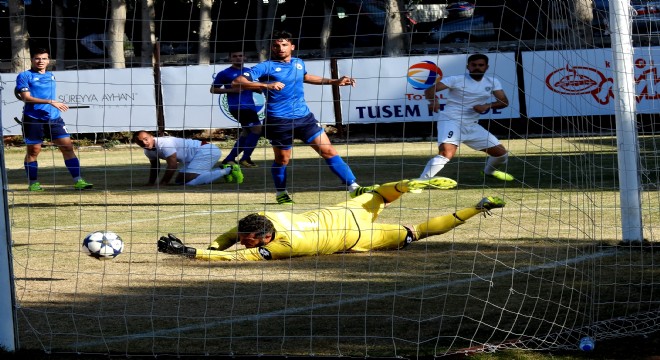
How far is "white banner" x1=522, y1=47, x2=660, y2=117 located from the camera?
8617mm

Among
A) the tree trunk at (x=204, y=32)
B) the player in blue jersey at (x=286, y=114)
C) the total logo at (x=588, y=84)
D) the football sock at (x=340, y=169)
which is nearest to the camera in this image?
the total logo at (x=588, y=84)

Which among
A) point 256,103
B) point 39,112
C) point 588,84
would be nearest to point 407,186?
point 588,84

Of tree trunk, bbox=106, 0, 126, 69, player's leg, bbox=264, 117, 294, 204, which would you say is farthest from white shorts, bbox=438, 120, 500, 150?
tree trunk, bbox=106, 0, 126, 69

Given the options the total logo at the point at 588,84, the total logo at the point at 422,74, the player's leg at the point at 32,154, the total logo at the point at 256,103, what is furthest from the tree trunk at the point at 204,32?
the total logo at the point at 588,84

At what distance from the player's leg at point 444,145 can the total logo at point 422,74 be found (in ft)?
28.2

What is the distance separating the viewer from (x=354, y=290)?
284 inches

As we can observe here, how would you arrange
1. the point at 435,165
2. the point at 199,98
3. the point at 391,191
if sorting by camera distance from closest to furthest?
the point at 391,191 < the point at 435,165 < the point at 199,98

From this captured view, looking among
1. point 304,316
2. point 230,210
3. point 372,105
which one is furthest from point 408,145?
point 304,316

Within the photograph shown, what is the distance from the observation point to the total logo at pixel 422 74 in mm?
22212

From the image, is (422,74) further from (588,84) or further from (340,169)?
(588,84)

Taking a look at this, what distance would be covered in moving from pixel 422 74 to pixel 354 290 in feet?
51.8

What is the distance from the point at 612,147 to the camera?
28.8 feet

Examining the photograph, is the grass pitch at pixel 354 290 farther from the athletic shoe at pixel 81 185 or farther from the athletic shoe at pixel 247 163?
the athletic shoe at pixel 247 163

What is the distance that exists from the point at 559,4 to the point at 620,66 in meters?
0.91
